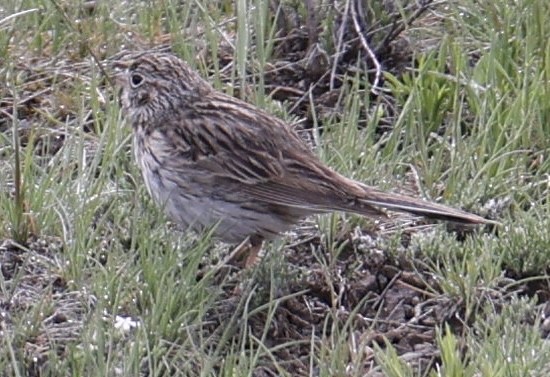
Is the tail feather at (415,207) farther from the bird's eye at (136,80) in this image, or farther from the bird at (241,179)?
the bird's eye at (136,80)

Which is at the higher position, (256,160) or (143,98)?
(143,98)

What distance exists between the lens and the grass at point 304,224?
5.24 meters

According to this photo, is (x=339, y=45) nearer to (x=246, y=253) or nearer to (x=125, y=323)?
(x=246, y=253)

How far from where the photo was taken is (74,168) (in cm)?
646

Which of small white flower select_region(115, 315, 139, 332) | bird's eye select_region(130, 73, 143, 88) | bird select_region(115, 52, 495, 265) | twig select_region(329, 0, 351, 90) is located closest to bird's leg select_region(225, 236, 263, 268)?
A: bird select_region(115, 52, 495, 265)

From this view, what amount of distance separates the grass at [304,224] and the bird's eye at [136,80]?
210 mm

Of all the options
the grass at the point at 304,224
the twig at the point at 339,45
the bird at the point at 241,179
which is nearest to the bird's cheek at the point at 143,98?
the bird at the point at 241,179

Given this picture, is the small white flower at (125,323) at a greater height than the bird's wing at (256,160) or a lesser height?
lesser

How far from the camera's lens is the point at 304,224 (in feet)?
20.9

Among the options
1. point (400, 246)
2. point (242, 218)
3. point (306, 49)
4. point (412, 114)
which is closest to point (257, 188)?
point (242, 218)

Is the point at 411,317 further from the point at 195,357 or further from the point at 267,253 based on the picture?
the point at 195,357

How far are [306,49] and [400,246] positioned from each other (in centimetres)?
201

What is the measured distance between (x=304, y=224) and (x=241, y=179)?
465mm

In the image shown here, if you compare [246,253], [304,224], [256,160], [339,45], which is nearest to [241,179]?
[256,160]
